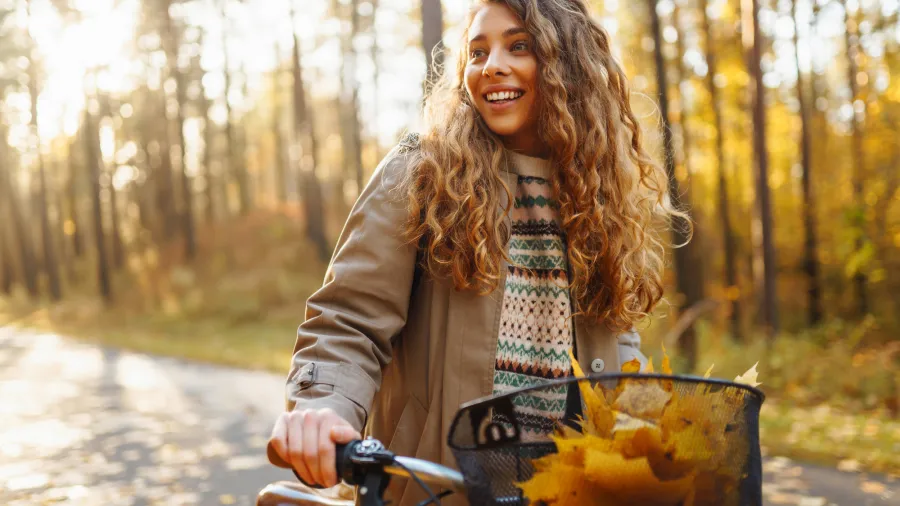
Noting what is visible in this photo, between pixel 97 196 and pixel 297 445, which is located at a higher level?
pixel 97 196

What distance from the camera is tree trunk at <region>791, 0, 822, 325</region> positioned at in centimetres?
2117

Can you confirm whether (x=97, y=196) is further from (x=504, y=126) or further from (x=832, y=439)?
(x=504, y=126)

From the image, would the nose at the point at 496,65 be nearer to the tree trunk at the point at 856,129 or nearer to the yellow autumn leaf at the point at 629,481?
the yellow autumn leaf at the point at 629,481

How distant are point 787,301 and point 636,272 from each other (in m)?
25.1

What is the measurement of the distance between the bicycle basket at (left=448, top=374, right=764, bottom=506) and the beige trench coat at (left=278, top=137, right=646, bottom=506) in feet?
1.52

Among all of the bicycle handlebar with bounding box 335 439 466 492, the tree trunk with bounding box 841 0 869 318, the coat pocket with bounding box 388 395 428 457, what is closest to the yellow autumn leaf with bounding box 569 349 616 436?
the bicycle handlebar with bounding box 335 439 466 492

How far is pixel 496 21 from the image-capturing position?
7.43 ft

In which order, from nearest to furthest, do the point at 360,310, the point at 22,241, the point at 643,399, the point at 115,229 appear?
1. the point at 643,399
2. the point at 360,310
3. the point at 115,229
4. the point at 22,241

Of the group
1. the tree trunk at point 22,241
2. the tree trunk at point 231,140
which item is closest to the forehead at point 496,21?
the tree trunk at point 231,140

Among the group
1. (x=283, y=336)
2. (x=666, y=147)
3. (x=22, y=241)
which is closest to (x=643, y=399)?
(x=666, y=147)

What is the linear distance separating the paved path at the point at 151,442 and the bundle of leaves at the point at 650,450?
5213mm

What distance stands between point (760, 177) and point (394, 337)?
13.8 m

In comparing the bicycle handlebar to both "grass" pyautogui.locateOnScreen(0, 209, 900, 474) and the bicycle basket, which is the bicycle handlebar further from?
"grass" pyautogui.locateOnScreen(0, 209, 900, 474)

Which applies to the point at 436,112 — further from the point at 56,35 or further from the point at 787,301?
the point at 56,35
